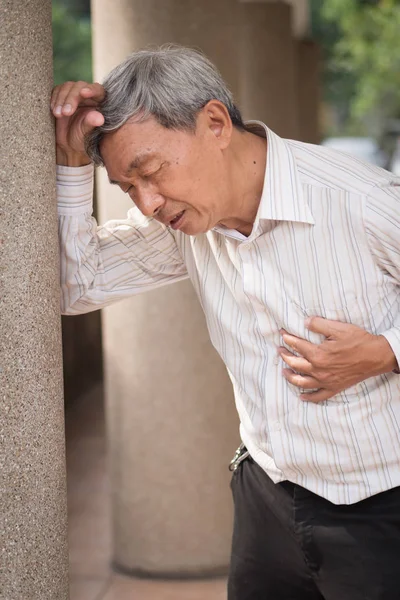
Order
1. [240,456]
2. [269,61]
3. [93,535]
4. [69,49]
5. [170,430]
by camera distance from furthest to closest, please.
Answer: [69,49] < [269,61] < [93,535] < [170,430] < [240,456]

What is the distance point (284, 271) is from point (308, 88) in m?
10.9

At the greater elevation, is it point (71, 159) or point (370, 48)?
point (71, 159)

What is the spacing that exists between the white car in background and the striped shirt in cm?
2726

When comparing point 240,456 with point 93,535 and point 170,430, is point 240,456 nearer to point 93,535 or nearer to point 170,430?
point 170,430

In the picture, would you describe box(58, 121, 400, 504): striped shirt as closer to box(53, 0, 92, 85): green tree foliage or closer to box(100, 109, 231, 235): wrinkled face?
box(100, 109, 231, 235): wrinkled face

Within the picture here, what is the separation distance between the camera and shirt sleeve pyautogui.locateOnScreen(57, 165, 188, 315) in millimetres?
2385

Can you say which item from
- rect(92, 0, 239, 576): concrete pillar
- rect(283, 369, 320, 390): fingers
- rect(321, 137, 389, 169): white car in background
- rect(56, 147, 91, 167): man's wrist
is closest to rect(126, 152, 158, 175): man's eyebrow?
rect(56, 147, 91, 167): man's wrist

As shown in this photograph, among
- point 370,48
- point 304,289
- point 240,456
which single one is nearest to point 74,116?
point 304,289

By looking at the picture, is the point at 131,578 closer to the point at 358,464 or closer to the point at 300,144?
the point at 358,464

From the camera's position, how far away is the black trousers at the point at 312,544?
93.6 inches

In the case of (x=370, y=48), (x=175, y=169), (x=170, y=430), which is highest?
(x=175, y=169)

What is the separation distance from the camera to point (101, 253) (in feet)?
8.43

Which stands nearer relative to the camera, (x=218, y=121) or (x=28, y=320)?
(x=28, y=320)

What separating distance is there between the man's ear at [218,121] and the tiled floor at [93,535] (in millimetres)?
2865
